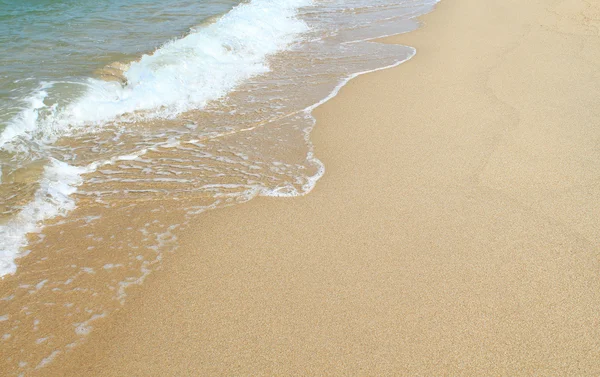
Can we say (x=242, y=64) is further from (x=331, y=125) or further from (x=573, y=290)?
(x=573, y=290)

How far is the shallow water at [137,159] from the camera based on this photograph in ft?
9.71

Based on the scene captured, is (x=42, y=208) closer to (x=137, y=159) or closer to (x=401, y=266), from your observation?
(x=137, y=159)

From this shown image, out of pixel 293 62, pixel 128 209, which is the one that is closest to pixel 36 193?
pixel 128 209

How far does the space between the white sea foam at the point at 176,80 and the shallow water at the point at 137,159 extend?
0.9 inches

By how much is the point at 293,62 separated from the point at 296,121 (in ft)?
7.61

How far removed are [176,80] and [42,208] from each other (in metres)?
3.11

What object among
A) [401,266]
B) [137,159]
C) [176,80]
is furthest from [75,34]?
[401,266]

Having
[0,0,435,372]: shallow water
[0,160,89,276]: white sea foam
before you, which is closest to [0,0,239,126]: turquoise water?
[0,0,435,372]: shallow water

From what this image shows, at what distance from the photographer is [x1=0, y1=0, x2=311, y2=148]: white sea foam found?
208 inches

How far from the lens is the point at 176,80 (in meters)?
6.36

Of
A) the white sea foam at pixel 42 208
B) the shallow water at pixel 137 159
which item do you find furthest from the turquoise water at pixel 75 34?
the white sea foam at pixel 42 208

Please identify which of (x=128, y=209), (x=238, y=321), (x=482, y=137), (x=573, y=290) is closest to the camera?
(x=238, y=321)

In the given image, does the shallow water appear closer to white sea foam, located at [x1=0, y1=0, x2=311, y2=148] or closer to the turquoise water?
white sea foam, located at [x1=0, y1=0, x2=311, y2=148]

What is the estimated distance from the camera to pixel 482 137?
4.70m
